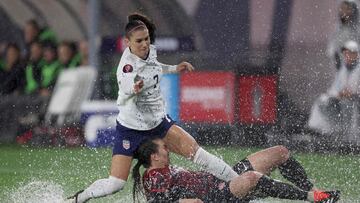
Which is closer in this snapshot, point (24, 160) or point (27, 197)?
point (27, 197)

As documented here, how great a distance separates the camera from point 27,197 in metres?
13.5

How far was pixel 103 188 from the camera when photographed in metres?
12.0

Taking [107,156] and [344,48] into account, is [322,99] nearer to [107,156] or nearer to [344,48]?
[344,48]

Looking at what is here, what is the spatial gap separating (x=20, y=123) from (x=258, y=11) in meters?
3.49

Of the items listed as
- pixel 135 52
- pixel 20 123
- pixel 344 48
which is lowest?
pixel 20 123

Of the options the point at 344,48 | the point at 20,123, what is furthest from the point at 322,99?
the point at 20,123

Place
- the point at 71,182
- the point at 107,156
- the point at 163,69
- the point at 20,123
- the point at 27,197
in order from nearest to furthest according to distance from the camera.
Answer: the point at 163,69
the point at 27,197
the point at 71,182
the point at 107,156
the point at 20,123

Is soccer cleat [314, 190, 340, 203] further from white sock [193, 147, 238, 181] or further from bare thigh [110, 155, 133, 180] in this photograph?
bare thigh [110, 155, 133, 180]

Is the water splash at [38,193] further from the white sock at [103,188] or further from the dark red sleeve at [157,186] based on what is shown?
the dark red sleeve at [157,186]

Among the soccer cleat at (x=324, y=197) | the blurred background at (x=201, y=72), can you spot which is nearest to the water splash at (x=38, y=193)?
the soccer cleat at (x=324, y=197)

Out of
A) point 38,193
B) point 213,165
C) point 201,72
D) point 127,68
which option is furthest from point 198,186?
point 201,72

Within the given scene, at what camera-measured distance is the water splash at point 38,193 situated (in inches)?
523

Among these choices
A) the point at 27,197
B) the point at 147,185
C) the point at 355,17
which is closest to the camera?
the point at 147,185

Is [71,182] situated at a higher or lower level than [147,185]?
lower
